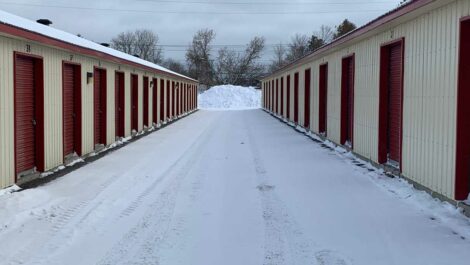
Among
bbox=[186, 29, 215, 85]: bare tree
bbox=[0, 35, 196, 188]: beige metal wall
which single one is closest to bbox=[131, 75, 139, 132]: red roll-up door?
bbox=[0, 35, 196, 188]: beige metal wall

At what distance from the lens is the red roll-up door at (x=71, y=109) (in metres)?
11.8

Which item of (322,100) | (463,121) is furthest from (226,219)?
(322,100)

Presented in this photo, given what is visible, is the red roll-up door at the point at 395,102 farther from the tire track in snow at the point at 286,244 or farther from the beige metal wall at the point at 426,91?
the tire track in snow at the point at 286,244

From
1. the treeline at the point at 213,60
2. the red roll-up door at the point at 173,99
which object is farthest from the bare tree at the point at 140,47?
the red roll-up door at the point at 173,99

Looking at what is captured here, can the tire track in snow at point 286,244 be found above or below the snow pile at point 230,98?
below

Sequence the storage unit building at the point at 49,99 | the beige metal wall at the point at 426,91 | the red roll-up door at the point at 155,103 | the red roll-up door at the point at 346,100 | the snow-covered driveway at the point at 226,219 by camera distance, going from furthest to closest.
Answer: the red roll-up door at the point at 155,103
the red roll-up door at the point at 346,100
the storage unit building at the point at 49,99
the beige metal wall at the point at 426,91
the snow-covered driveway at the point at 226,219

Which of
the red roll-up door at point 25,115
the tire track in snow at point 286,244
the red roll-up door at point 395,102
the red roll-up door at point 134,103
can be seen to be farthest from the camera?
the red roll-up door at point 134,103

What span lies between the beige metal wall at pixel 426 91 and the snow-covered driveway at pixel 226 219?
0.50 metres

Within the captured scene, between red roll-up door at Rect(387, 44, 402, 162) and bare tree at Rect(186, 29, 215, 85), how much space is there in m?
71.5

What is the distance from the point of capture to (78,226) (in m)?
6.40

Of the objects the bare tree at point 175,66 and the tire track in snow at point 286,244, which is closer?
the tire track in snow at point 286,244

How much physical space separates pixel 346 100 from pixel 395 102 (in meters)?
4.24

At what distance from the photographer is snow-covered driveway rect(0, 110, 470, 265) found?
532cm

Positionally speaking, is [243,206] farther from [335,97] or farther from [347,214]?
[335,97]
